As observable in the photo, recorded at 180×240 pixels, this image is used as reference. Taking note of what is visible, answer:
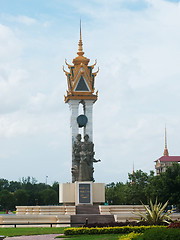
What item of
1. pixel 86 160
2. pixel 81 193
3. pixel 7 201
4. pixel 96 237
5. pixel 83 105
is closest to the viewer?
pixel 96 237

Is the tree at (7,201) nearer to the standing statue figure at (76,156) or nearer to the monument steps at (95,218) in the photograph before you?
the standing statue figure at (76,156)

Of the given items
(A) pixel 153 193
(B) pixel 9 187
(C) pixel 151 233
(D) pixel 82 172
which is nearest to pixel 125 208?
(D) pixel 82 172

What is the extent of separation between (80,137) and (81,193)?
4.66 metres

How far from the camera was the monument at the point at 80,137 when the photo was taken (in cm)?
3256

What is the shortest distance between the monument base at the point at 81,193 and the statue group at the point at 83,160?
84cm

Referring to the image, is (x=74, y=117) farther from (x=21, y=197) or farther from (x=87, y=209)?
(x=21, y=197)

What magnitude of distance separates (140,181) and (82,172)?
1605 centimetres

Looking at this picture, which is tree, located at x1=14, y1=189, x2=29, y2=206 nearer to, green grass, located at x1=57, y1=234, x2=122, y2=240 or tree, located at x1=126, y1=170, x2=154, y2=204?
tree, located at x1=126, y1=170, x2=154, y2=204

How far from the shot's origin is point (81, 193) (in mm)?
32344

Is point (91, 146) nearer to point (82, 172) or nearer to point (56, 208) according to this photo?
point (82, 172)

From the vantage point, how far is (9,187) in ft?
317

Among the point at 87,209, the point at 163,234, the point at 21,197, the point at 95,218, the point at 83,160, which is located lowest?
the point at 163,234

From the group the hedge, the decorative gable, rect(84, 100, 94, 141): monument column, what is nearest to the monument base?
rect(84, 100, 94, 141): monument column

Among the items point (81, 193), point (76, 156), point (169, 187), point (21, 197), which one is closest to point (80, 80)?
point (76, 156)
